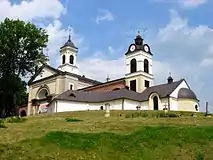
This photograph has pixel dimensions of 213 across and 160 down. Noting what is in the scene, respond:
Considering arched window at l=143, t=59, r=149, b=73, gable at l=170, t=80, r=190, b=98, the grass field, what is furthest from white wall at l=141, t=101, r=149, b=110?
the grass field

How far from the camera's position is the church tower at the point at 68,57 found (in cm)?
8438

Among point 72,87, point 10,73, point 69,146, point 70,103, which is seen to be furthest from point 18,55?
point 69,146

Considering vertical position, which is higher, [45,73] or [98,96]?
[45,73]

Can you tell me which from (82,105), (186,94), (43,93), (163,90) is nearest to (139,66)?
(163,90)

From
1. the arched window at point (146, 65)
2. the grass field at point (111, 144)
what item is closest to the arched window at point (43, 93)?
the arched window at point (146, 65)

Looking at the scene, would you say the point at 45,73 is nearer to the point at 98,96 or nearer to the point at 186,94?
the point at 98,96

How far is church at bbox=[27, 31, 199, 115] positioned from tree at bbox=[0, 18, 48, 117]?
7833 mm

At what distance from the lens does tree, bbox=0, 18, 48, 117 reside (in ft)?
180

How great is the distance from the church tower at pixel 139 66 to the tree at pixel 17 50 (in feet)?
73.1

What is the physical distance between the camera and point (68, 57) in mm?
85438

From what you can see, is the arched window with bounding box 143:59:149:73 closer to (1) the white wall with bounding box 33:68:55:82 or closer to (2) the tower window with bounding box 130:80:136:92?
(2) the tower window with bounding box 130:80:136:92

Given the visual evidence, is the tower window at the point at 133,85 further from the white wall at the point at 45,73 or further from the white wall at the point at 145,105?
the white wall at the point at 45,73

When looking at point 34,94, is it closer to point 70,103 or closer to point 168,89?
point 70,103

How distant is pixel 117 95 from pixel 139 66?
35.5ft
